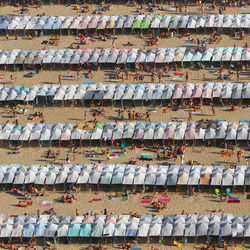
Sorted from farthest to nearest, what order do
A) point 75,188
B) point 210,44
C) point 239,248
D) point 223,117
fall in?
1. point 210,44
2. point 223,117
3. point 75,188
4. point 239,248

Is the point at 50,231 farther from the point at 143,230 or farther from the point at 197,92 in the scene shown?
the point at 197,92

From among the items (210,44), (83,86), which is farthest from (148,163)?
(210,44)

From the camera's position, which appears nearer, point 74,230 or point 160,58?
point 74,230

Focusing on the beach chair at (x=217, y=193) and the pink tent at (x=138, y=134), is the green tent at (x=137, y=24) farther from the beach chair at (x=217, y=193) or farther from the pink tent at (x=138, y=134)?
the beach chair at (x=217, y=193)

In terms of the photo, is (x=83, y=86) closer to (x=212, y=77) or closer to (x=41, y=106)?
(x=41, y=106)

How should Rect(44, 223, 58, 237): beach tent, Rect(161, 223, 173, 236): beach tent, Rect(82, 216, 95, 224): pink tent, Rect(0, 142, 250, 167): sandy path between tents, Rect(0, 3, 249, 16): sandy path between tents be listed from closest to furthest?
1. Rect(161, 223, 173, 236): beach tent
2. Rect(44, 223, 58, 237): beach tent
3. Rect(82, 216, 95, 224): pink tent
4. Rect(0, 142, 250, 167): sandy path between tents
5. Rect(0, 3, 249, 16): sandy path between tents

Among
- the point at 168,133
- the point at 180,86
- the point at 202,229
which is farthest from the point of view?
the point at 180,86

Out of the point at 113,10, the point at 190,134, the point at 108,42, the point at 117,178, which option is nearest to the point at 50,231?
the point at 117,178

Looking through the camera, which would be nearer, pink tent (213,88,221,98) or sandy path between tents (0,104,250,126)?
sandy path between tents (0,104,250,126)

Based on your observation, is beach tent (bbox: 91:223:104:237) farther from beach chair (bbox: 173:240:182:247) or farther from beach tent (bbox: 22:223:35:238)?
beach chair (bbox: 173:240:182:247)

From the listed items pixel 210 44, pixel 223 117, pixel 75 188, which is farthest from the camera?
pixel 210 44

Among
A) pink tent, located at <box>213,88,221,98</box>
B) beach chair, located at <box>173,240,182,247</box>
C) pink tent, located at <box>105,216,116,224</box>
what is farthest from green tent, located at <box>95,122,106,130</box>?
beach chair, located at <box>173,240,182,247</box>
